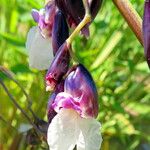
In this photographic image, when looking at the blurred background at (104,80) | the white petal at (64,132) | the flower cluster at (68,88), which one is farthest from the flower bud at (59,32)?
the blurred background at (104,80)

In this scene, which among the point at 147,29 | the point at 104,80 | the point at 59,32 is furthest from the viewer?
the point at 104,80

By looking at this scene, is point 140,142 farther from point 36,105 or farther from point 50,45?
point 50,45

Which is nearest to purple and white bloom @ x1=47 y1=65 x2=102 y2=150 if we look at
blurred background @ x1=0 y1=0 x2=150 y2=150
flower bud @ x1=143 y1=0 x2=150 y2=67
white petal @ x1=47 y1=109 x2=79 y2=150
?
white petal @ x1=47 y1=109 x2=79 y2=150

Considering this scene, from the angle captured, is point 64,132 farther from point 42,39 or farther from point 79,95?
point 42,39

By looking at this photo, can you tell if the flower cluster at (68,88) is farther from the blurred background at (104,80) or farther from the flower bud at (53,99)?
the blurred background at (104,80)

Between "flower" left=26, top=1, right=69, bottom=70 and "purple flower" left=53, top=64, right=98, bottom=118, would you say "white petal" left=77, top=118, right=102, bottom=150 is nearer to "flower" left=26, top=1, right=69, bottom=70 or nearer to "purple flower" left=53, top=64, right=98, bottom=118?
"purple flower" left=53, top=64, right=98, bottom=118

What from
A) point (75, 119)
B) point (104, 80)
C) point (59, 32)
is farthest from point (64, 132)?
point (104, 80)
